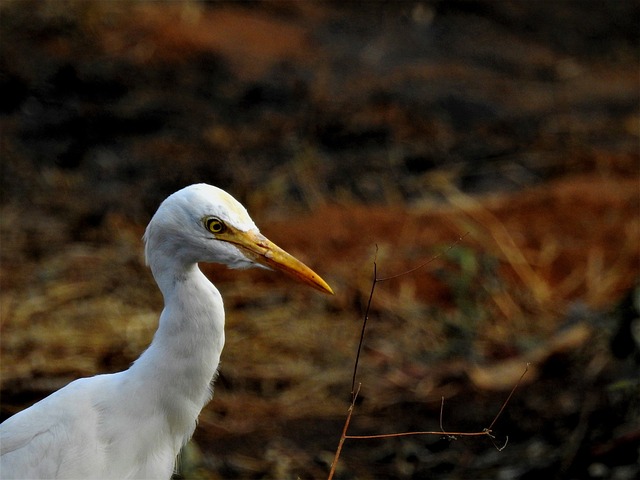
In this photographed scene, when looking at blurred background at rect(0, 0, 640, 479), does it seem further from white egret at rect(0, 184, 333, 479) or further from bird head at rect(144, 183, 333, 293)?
bird head at rect(144, 183, 333, 293)

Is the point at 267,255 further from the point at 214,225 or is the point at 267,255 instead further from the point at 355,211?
the point at 355,211

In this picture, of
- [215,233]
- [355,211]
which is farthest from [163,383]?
[355,211]

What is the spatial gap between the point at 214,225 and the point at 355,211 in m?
4.15

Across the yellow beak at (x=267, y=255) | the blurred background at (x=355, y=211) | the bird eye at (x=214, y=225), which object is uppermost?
the bird eye at (x=214, y=225)

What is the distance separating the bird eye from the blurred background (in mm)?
1310

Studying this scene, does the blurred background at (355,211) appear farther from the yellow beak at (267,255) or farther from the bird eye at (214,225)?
the bird eye at (214,225)

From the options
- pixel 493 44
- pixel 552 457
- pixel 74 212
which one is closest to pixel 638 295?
pixel 552 457

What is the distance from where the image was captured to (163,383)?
9.89 ft

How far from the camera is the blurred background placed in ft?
16.1

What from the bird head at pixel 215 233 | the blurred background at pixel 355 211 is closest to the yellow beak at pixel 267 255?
the bird head at pixel 215 233

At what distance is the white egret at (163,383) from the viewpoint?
281 centimetres

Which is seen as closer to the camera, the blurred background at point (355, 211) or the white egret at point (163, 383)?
the white egret at point (163, 383)

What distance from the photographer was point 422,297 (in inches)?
237

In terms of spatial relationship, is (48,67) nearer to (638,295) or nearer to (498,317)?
(498,317)
